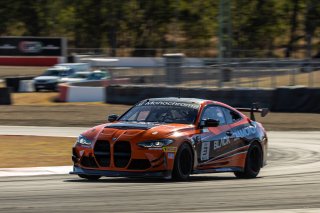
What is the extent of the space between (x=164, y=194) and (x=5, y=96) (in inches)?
1025

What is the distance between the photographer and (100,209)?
8203 mm

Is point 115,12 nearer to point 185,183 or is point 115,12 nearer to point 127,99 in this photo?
point 127,99

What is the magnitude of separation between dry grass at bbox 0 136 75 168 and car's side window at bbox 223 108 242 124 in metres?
3.52

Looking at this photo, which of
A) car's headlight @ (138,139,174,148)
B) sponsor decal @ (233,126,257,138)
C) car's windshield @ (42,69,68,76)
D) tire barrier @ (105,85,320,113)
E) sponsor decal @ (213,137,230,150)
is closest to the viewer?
car's headlight @ (138,139,174,148)

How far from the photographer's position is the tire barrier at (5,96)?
3444cm

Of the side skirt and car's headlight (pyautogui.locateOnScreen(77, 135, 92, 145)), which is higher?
car's headlight (pyautogui.locateOnScreen(77, 135, 92, 145))

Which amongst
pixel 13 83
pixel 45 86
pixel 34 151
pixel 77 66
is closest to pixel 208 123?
pixel 34 151

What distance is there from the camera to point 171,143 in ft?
35.5

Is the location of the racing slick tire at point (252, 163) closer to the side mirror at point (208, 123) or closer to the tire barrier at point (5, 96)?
the side mirror at point (208, 123)

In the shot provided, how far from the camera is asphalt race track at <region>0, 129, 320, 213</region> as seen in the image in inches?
334

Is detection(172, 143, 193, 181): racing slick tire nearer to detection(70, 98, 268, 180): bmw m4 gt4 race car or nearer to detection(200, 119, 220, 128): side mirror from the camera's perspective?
detection(70, 98, 268, 180): bmw m4 gt4 race car

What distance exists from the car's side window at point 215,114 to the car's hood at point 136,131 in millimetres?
777

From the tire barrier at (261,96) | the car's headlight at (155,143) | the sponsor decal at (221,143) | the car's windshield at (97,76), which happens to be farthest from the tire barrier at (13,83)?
the car's headlight at (155,143)

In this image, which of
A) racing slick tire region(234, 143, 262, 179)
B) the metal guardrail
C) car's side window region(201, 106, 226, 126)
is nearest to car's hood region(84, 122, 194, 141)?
car's side window region(201, 106, 226, 126)
